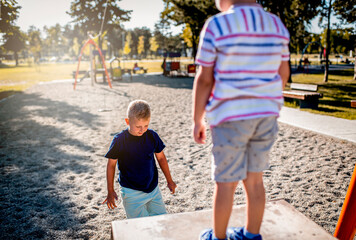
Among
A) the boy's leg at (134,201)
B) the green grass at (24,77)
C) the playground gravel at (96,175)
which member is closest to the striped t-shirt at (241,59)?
the boy's leg at (134,201)

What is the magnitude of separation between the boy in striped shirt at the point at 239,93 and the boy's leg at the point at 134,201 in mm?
989

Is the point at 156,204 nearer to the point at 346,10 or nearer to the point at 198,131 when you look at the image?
the point at 198,131

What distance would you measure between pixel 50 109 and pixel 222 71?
10.5 metres

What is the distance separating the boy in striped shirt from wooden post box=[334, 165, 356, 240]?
111 centimetres

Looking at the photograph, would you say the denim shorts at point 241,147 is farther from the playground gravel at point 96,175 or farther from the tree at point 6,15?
the tree at point 6,15

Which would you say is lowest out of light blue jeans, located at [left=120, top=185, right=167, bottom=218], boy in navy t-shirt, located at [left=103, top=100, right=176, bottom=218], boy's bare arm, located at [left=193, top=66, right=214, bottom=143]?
light blue jeans, located at [left=120, top=185, right=167, bottom=218]

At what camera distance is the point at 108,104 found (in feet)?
38.5

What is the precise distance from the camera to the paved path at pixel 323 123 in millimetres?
6588

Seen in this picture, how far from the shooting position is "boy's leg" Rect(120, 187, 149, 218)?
2584 millimetres

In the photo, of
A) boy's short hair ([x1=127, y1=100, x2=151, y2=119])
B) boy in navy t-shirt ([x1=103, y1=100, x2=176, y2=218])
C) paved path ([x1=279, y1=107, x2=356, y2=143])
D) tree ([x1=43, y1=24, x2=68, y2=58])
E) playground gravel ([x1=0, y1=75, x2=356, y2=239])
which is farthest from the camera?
tree ([x1=43, y1=24, x2=68, y2=58])

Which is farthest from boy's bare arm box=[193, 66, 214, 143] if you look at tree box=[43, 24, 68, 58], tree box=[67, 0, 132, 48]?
tree box=[43, 24, 68, 58]

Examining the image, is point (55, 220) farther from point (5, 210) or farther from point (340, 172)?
point (340, 172)

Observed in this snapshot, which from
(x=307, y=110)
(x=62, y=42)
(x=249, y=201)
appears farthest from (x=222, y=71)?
(x=62, y=42)

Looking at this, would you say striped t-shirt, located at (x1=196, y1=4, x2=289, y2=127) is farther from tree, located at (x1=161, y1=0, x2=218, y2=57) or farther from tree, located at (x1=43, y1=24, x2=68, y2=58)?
tree, located at (x1=43, y1=24, x2=68, y2=58)
